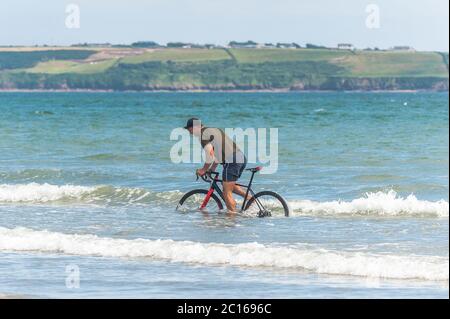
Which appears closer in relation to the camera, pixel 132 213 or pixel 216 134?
pixel 216 134

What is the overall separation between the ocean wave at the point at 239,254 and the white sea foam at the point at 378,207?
14.9ft

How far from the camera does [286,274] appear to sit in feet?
40.7

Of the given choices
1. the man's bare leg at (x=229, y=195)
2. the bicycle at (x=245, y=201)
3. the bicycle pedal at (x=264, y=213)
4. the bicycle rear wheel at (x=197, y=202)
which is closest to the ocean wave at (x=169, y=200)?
the bicycle at (x=245, y=201)

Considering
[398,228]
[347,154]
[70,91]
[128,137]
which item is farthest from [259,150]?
[70,91]

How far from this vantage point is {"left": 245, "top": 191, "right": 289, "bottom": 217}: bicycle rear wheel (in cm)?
1698

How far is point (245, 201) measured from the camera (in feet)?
56.0

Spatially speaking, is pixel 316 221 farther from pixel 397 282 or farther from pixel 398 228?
pixel 397 282

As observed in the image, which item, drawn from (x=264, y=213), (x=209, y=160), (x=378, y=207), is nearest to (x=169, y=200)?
(x=264, y=213)

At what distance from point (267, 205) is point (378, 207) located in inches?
85.7

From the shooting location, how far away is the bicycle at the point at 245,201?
1700cm

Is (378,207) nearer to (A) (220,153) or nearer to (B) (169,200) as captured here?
(A) (220,153)

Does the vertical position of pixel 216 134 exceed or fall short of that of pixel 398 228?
it exceeds it

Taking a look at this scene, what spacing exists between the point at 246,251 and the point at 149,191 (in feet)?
27.1
